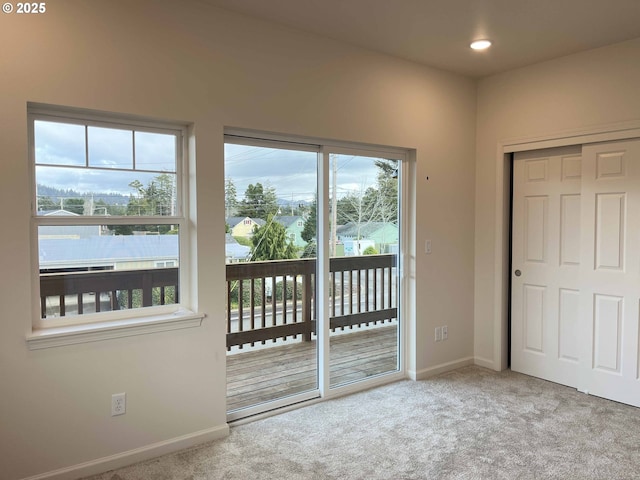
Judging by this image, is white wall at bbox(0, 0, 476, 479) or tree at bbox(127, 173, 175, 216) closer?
white wall at bbox(0, 0, 476, 479)

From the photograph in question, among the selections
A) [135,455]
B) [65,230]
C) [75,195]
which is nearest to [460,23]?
[75,195]

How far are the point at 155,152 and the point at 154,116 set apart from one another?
9.9 inches

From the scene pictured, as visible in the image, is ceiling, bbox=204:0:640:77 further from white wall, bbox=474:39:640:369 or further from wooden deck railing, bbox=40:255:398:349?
wooden deck railing, bbox=40:255:398:349

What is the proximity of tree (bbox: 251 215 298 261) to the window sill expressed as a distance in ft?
2.14

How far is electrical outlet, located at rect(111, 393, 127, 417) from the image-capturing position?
2.50 m

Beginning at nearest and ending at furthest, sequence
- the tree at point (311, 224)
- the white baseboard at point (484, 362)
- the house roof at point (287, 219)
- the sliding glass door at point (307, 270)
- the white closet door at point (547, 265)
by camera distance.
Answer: the sliding glass door at point (307, 270)
the house roof at point (287, 219)
the tree at point (311, 224)
the white closet door at point (547, 265)
the white baseboard at point (484, 362)

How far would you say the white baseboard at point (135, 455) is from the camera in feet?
7.73

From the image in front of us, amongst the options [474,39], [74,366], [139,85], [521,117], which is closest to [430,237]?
[521,117]

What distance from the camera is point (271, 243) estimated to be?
3242mm

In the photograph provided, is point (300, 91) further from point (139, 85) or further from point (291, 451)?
point (291, 451)

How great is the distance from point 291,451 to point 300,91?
238cm

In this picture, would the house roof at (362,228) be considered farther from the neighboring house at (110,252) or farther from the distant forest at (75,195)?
the distant forest at (75,195)

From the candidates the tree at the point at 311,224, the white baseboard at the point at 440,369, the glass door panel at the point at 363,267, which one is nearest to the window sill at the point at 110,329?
the tree at the point at 311,224

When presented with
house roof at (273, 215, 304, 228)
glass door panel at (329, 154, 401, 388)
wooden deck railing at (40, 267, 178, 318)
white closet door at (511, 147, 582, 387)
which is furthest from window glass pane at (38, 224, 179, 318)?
white closet door at (511, 147, 582, 387)
